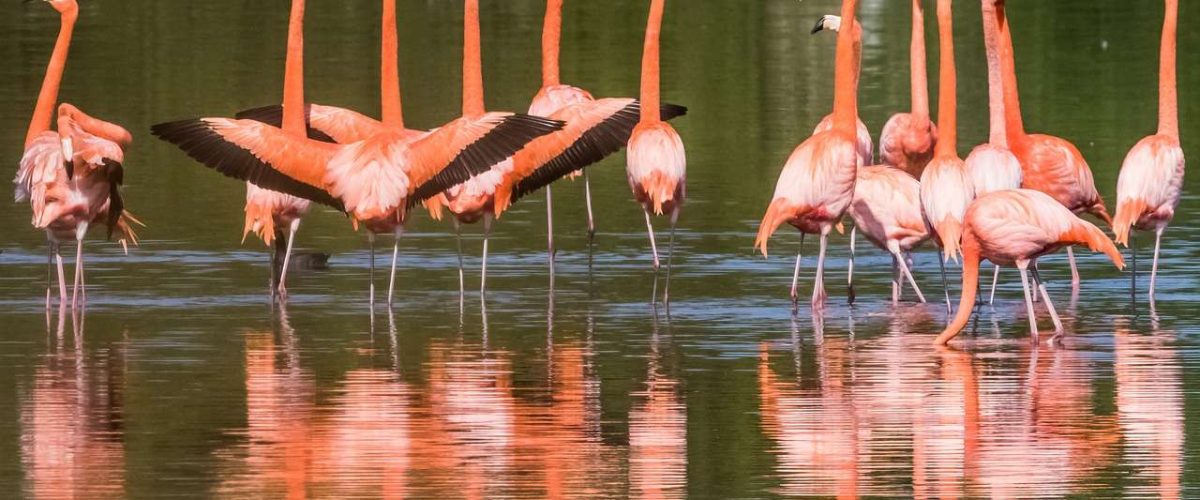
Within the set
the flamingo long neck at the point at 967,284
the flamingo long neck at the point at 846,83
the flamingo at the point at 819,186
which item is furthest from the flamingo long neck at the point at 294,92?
the flamingo long neck at the point at 967,284

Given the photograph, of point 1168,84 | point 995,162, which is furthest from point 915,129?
point 995,162

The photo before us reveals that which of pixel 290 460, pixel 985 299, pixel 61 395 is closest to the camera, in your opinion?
pixel 290 460

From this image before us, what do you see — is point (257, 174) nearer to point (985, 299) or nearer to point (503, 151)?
point (503, 151)

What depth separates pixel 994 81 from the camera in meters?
13.6

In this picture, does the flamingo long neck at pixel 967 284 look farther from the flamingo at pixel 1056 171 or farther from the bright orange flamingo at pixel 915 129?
the bright orange flamingo at pixel 915 129

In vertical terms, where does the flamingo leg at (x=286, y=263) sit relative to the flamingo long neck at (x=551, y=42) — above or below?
below

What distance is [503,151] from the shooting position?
496 inches

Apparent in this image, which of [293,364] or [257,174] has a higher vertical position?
[257,174]

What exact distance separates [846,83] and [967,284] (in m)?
2.09

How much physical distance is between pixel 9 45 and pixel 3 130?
10590mm

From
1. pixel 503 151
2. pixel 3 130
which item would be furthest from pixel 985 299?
pixel 3 130

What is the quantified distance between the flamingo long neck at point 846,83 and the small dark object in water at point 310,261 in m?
3.53

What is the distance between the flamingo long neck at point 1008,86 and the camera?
1412 centimetres

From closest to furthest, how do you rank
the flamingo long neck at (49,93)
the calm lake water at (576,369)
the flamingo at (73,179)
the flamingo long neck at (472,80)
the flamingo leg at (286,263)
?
1. the calm lake water at (576,369)
2. the flamingo at (73,179)
3. the flamingo leg at (286,263)
4. the flamingo long neck at (49,93)
5. the flamingo long neck at (472,80)
